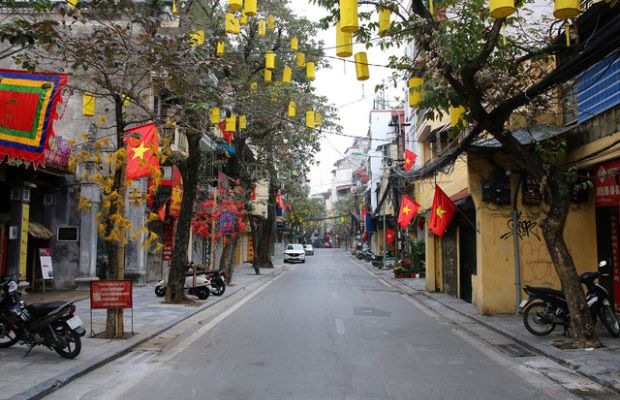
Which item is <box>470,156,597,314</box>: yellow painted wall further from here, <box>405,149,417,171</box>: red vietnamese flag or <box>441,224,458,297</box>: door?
<box>405,149,417,171</box>: red vietnamese flag

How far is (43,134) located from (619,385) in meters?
10.8

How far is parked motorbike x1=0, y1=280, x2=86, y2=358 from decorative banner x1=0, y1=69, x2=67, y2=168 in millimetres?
3251

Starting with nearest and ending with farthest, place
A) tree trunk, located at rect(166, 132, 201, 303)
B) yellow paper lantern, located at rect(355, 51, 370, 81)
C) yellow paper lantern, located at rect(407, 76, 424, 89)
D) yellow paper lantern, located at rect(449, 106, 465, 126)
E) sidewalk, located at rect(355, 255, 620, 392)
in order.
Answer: sidewalk, located at rect(355, 255, 620, 392)
yellow paper lantern, located at rect(355, 51, 370, 81)
yellow paper lantern, located at rect(407, 76, 424, 89)
yellow paper lantern, located at rect(449, 106, 465, 126)
tree trunk, located at rect(166, 132, 201, 303)

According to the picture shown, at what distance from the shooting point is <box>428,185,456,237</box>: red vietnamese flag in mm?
16109

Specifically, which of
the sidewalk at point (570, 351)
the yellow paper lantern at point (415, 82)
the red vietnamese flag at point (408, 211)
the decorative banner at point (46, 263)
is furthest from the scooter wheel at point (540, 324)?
the decorative banner at point (46, 263)

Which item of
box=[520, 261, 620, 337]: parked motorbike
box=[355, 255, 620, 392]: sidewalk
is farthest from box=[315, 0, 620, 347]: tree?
box=[520, 261, 620, 337]: parked motorbike

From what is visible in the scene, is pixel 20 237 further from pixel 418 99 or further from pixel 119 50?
pixel 418 99

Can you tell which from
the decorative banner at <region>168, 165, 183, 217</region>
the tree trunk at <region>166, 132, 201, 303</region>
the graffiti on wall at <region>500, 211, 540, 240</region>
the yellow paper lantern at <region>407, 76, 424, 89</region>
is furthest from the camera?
the decorative banner at <region>168, 165, 183, 217</region>

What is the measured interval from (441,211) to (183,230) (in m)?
7.87

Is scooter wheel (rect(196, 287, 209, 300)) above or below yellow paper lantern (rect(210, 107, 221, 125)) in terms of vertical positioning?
below

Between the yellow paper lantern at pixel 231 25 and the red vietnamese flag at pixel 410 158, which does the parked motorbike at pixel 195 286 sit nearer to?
the yellow paper lantern at pixel 231 25

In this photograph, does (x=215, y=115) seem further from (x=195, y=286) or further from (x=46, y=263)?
(x=46, y=263)

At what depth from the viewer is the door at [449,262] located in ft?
61.9

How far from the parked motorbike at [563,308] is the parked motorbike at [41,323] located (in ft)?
27.0
